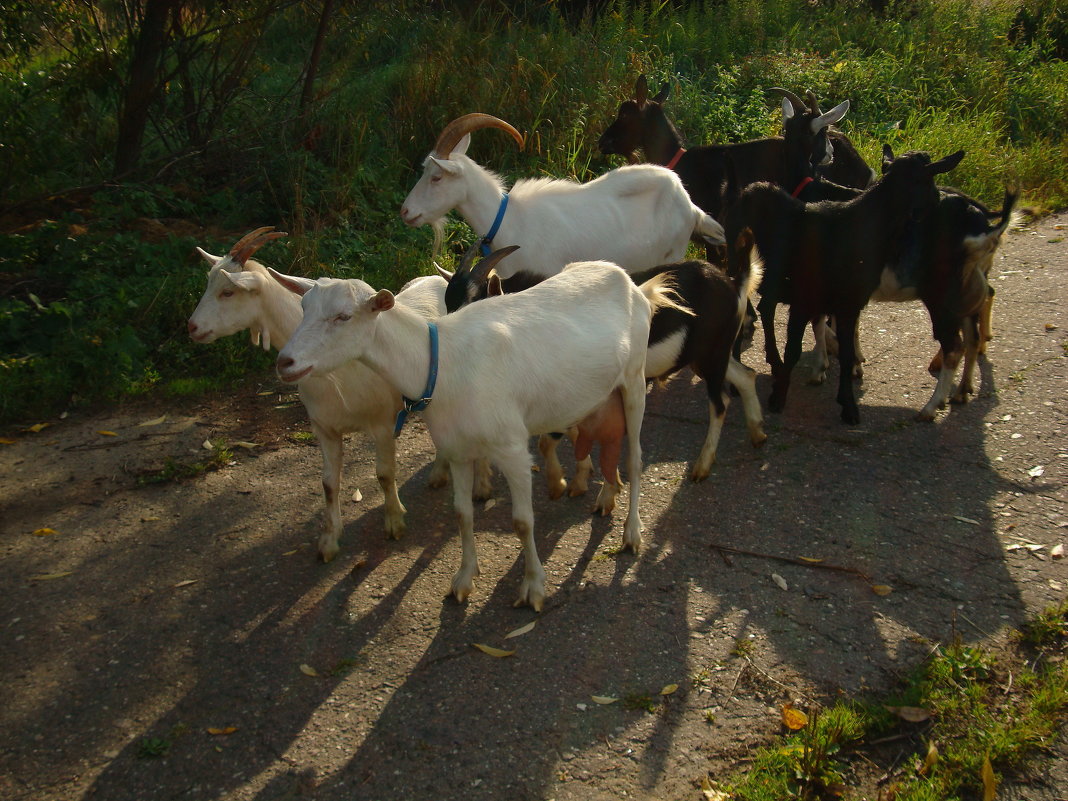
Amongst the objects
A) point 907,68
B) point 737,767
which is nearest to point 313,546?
point 737,767

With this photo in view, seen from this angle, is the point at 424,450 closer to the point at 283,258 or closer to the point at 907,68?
the point at 283,258

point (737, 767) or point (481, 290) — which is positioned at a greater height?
point (481, 290)

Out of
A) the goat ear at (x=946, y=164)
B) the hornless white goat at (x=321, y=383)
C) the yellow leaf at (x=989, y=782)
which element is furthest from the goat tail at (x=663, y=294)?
the yellow leaf at (x=989, y=782)

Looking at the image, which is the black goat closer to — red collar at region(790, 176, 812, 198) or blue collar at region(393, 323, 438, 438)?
red collar at region(790, 176, 812, 198)

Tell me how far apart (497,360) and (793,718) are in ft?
5.83

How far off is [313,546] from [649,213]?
10.5ft

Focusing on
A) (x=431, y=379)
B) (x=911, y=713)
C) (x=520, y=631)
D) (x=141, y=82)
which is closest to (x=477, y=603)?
(x=520, y=631)

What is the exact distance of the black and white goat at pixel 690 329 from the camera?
16.4 feet

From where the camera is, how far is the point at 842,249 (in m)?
5.68

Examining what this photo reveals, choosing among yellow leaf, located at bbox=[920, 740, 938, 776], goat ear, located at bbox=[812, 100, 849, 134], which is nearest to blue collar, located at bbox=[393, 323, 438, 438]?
yellow leaf, located at bbox=[920, 740, 938, 776]

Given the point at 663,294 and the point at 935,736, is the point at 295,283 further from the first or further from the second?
the point at 935,736

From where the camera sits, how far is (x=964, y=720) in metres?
3.38

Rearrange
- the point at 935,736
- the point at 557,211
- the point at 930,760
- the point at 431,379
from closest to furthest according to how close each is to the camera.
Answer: the point at 930,760, the point at 935,736, the point at 431,379, the point at 557,211

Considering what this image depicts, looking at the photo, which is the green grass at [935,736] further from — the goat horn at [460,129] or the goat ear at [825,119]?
the goat ear at [825,119]
